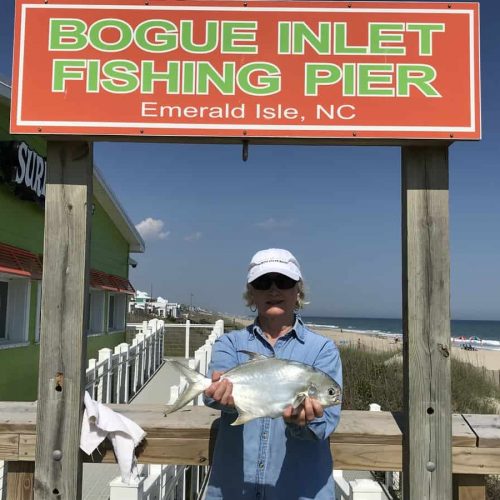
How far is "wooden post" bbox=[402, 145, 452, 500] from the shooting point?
236 cm

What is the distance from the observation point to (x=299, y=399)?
80.3 inches

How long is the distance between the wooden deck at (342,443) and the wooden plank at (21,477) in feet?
0.20

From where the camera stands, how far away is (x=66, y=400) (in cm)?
243

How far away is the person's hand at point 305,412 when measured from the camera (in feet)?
6.66

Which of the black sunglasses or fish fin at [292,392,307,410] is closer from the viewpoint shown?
fish fin at [292,392,307,410]

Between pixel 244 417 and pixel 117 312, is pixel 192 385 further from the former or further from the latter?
pixel 117 312

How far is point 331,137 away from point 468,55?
666 mm

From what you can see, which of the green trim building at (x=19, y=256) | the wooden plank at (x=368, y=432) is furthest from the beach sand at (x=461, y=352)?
the wooden plank at (x=368, y=432)

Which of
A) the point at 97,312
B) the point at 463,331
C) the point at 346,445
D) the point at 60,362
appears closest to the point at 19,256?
the point at 97,312

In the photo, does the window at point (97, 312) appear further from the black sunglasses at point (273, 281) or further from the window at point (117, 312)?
the black sunglasses at point (273, 281)

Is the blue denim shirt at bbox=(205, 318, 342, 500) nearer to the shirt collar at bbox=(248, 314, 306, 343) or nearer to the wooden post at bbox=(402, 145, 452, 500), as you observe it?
the shirt collar at bbox=(248, 314, 306, 343)

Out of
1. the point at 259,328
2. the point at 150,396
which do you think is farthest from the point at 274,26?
the point at 150,396

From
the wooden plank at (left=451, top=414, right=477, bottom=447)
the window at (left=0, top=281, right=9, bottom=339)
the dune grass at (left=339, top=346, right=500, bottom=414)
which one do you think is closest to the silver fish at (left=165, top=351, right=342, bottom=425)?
the wooden plank at (left=451, top=414, right=477, bottom=447)

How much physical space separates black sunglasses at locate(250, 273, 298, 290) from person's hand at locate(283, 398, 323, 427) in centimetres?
52
